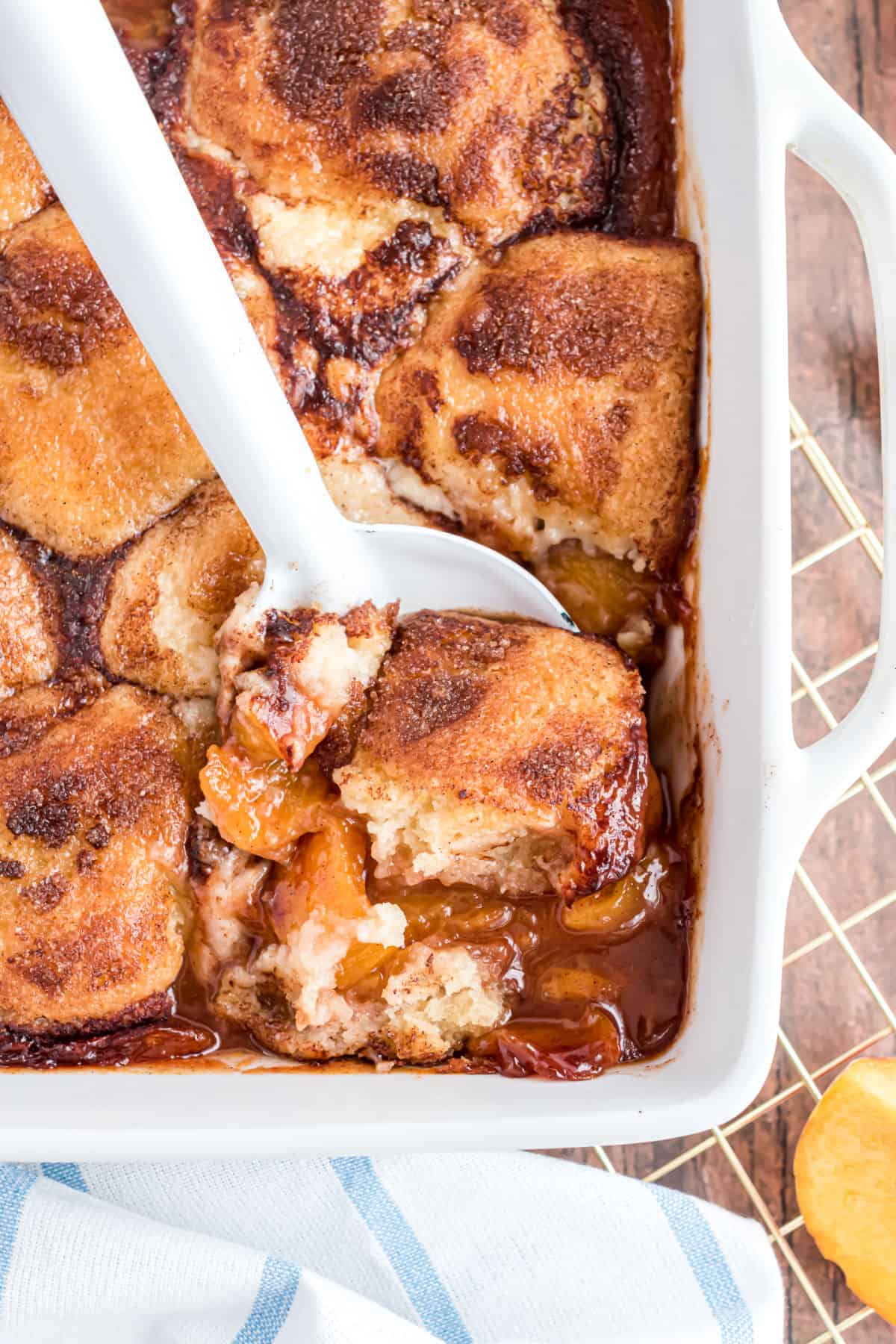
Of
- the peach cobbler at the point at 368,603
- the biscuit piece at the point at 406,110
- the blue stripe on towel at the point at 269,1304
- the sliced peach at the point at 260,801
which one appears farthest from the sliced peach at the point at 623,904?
the biscuit piece at the point at 406,110

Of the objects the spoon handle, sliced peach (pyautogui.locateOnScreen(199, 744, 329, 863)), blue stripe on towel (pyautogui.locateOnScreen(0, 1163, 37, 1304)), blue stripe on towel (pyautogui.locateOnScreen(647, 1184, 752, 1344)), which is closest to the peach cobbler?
sliced peach (pyautogui.locateOnScreen(199, 744, 329, 863))

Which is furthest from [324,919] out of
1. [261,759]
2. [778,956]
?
[778,956]

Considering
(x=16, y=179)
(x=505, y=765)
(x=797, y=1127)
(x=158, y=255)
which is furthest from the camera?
(x=797, y=1127)

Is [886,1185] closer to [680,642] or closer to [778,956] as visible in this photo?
[778,956]

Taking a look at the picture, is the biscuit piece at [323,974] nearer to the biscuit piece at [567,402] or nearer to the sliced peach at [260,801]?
the sliced peach at [260,801]

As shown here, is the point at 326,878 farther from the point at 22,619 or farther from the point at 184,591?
the point at 22,619

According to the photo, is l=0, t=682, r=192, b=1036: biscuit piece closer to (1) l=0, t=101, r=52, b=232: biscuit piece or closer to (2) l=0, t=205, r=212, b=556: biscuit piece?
(2) l=0, t=205, r=212, b=556: biscuit piece

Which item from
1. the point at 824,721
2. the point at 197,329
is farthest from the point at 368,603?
the point at 824,721
